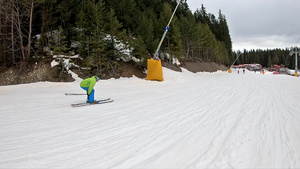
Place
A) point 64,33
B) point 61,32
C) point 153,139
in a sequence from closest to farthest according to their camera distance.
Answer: point 153,139 < point 61,32 < point 64,33

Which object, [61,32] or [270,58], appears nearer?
[61,32]

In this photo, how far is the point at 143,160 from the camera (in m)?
2.76

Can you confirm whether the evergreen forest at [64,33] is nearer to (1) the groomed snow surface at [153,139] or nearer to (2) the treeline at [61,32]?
(2) the treeline at [61,32]

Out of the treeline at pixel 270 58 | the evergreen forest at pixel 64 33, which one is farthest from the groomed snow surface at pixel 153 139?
the treeline at pixel 270 58

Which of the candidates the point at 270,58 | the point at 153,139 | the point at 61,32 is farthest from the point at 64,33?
the point at 270,58

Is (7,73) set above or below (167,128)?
above

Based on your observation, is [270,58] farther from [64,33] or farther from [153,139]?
[153,139]

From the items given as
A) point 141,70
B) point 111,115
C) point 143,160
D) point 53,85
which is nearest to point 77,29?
point 53,85

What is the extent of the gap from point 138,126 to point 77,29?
1631 centimetres

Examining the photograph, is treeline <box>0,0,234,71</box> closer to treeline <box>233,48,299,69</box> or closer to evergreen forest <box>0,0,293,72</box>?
evergreen forest <box>0,0,293,72</box>

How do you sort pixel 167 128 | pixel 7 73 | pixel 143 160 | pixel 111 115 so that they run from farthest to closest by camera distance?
pixel 7 73 < pixel 111 115 < pixel 167 128 < pixel 143 160

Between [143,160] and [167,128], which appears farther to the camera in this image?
[167,128]

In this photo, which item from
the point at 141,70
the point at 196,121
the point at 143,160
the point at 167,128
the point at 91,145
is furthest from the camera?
the point at 141,70

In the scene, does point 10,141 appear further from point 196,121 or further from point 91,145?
point 196,121
